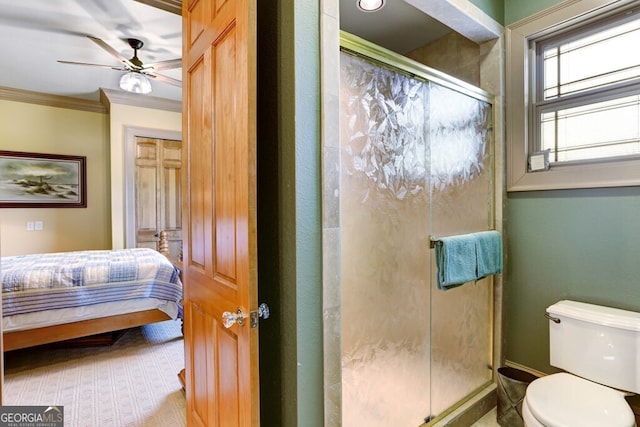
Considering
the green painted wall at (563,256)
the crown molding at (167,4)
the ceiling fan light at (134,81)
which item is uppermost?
the crown molding at (167,4)

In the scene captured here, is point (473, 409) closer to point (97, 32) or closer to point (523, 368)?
point (523, 368)

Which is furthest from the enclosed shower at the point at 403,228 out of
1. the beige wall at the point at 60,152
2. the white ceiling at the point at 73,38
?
the beige wall at the point at 60,152

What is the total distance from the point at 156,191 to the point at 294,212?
168 inches

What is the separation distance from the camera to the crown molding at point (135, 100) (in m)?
4.27

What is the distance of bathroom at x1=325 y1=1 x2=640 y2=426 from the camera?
5.77ft

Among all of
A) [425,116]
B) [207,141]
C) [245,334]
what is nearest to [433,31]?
[425,116]

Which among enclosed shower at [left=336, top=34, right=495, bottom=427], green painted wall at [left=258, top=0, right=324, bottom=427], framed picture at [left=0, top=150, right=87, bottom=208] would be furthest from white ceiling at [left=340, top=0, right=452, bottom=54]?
framed picture at [left=0, top=150, right=87, bottom=208]

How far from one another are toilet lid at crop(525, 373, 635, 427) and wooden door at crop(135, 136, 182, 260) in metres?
4.60

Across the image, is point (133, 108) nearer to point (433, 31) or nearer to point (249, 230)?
point (433, 31)


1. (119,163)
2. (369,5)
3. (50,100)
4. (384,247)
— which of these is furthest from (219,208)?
(50,100)

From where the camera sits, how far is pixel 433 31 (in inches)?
97.4

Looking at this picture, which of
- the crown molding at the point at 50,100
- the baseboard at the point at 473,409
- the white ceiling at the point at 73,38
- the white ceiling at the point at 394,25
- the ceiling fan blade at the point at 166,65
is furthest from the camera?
the crown molding at the point at 50,100

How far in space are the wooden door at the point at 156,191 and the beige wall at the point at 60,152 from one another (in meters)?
0.52

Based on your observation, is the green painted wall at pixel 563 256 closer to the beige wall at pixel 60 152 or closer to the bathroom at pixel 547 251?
the bathroom at pixel 547 251
